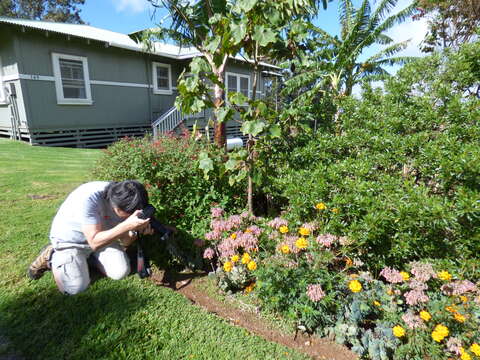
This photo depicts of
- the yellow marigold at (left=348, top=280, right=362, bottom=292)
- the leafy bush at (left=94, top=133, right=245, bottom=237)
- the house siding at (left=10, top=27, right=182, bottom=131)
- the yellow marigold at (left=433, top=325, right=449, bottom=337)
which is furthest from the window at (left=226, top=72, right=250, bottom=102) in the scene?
the yellow marigold at (left=433, top=325, right=449, bottom=337)

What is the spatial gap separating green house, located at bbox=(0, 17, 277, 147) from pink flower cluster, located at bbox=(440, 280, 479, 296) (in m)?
7.80

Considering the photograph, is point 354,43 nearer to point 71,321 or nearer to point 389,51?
point 389,51

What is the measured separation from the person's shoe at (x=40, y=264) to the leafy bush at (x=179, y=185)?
3.55ft

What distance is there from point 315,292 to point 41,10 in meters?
38.2

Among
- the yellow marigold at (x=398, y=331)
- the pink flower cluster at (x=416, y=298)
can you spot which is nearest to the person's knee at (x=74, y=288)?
the yellow marigold at (x=398, y=331)

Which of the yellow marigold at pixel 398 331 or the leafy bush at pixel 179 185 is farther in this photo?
the leafy bush at pixel 179 185

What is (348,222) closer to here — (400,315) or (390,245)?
(390,245)

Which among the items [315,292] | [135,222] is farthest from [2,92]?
[315,292]

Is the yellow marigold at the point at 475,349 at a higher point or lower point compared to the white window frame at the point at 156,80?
lower

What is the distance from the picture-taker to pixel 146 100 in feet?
42.9

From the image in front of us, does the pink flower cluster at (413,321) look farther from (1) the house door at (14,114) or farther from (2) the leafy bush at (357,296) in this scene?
(1) the house door at (14,114)

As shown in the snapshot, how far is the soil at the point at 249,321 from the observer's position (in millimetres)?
2049

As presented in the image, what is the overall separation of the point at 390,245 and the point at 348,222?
0.37m

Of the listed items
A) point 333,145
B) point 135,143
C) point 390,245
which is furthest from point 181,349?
point 135,143
